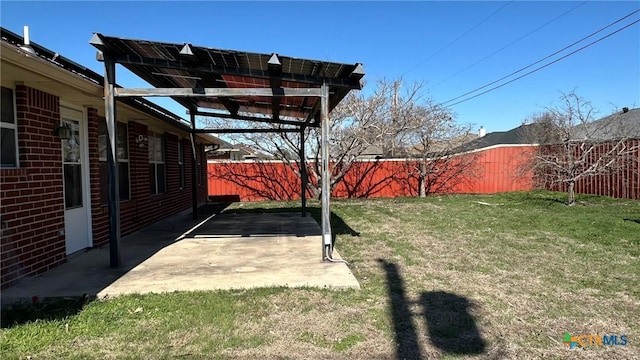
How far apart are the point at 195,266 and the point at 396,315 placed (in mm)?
2858

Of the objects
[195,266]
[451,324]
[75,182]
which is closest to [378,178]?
[195,266]

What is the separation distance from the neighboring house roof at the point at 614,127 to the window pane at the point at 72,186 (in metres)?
13.1

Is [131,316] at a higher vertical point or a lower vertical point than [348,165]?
lower

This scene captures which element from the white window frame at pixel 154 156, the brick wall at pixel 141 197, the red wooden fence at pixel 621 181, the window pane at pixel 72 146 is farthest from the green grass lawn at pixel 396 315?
the red wooden fence at pixel 621 181

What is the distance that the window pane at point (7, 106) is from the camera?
4.41 m

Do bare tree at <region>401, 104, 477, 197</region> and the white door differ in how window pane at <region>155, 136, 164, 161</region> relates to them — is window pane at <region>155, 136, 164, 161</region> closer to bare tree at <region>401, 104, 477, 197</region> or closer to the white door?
the white door

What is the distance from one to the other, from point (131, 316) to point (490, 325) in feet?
10.4

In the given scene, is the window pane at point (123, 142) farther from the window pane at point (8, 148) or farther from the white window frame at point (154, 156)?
the window pane at point (8, 148)

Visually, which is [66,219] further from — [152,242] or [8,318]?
[8,318]

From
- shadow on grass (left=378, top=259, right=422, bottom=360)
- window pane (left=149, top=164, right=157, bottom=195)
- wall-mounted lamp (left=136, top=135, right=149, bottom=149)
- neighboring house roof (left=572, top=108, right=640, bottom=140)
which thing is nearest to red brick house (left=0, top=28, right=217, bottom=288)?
wall-mounted lamp (left=136, top=135, right=149, bottom=149)

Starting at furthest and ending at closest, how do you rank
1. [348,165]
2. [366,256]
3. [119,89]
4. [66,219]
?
1. [348,165]
2. [366,256]
3. [66,219]
4. [119,89]

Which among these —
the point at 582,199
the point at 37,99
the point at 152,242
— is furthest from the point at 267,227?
the point at 582,199

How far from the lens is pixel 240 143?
16484mm

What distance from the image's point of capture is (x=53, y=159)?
205 inches
